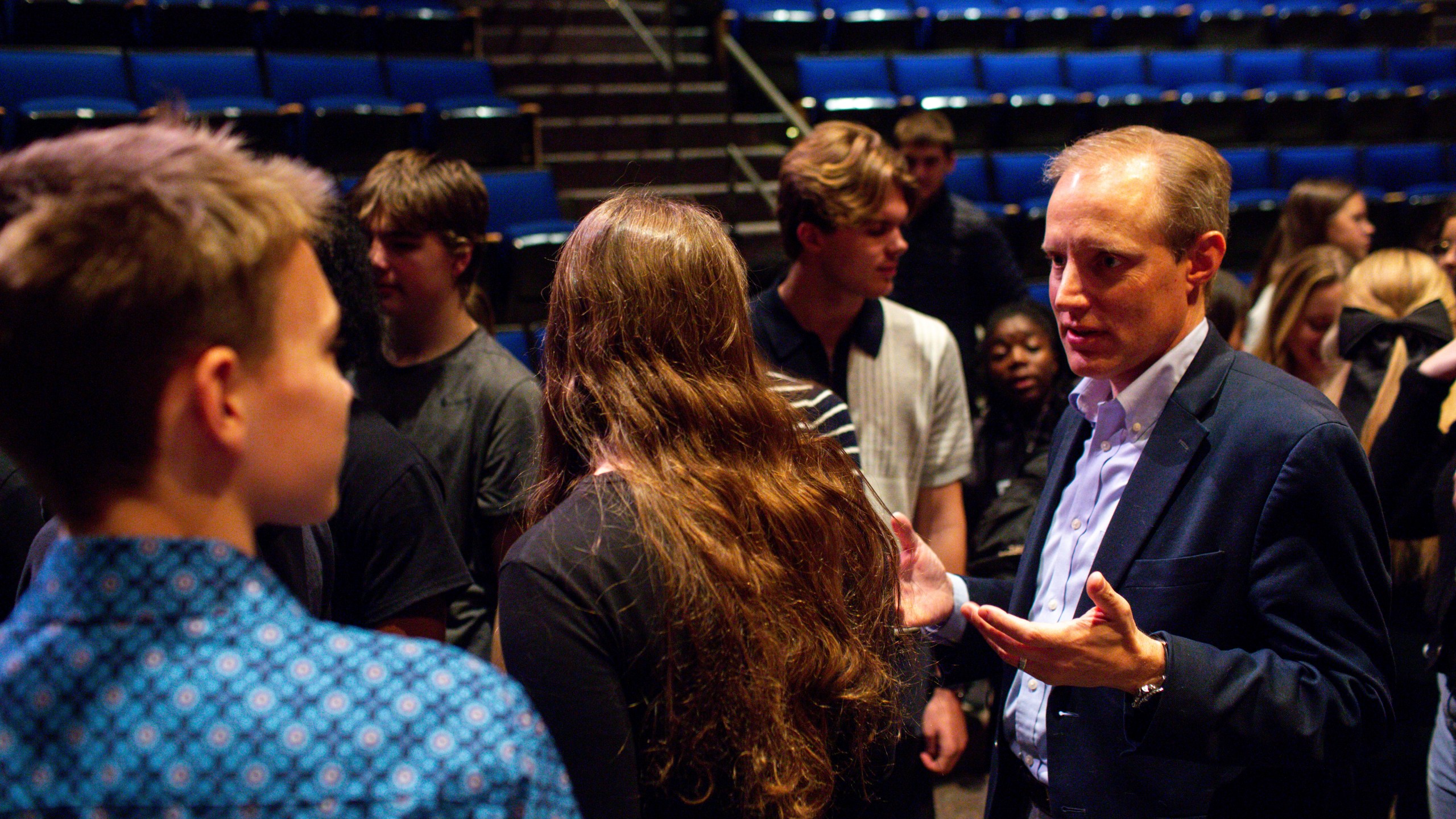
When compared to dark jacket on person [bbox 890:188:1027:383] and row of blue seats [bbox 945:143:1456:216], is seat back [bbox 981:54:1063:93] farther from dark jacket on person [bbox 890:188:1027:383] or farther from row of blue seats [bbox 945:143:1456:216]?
dark jacket on person [bbox 890:188:1027:383]

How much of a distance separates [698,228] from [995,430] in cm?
210

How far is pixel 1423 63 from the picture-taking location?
858 centimetres

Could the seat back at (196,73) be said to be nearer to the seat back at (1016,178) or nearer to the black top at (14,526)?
the seat back at (1016,178)

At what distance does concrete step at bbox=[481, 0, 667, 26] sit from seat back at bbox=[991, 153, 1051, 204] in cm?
269

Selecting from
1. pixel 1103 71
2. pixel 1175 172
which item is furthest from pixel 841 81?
pixel 1175 172

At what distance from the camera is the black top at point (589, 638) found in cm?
97

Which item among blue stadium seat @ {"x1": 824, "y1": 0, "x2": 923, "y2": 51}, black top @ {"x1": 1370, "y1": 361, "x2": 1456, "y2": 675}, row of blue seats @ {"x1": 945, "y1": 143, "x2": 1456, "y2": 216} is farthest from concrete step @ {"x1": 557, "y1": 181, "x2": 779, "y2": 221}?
black top @ {"x1": 1370, "y1": 361, "x2": 1456, "y2": 675}

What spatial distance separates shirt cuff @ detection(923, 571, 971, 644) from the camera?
1504mm

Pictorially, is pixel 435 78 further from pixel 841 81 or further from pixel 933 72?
pixel 933 72

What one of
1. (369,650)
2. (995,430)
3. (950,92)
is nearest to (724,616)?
(369,650)

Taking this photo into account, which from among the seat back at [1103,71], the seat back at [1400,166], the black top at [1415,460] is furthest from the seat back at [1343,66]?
the black top at [1415,460]

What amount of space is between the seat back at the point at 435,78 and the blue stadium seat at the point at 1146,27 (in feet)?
16.4

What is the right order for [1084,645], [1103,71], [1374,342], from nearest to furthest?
1. [1084,645]
2. [1374,342]
3. [1103,71]

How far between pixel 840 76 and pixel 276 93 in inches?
143
